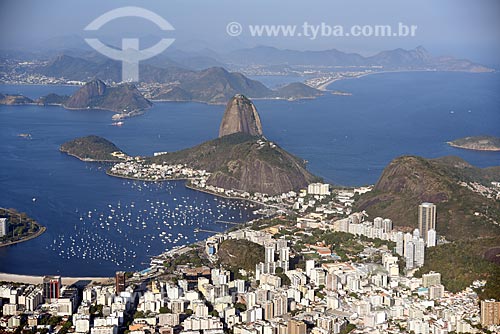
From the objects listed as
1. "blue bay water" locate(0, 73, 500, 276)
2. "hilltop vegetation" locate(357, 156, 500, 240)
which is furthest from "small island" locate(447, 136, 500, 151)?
"hilltop vegetation" locate(357, 156, 500, 240)

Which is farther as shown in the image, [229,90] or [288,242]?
[229,90]

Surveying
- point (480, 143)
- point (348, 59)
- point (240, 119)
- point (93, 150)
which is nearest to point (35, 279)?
point (93, 150)

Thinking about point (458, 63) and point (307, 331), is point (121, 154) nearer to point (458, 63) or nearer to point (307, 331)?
point (307, 331)

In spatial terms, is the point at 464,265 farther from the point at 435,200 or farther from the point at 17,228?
the point at 17,228

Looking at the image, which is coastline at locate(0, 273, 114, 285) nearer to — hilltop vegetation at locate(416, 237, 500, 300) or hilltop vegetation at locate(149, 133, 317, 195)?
hilltop vegetation at locate(416, 237, 500, 300)

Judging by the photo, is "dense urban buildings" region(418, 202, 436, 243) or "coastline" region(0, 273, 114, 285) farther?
"dense urban buildings" region(418, 202, 436, 243)

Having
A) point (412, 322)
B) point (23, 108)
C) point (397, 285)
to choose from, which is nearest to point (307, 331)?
point (412, 322)

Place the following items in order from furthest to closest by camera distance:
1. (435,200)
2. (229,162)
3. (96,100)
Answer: (96,100)
(229,162)
(435,200)
